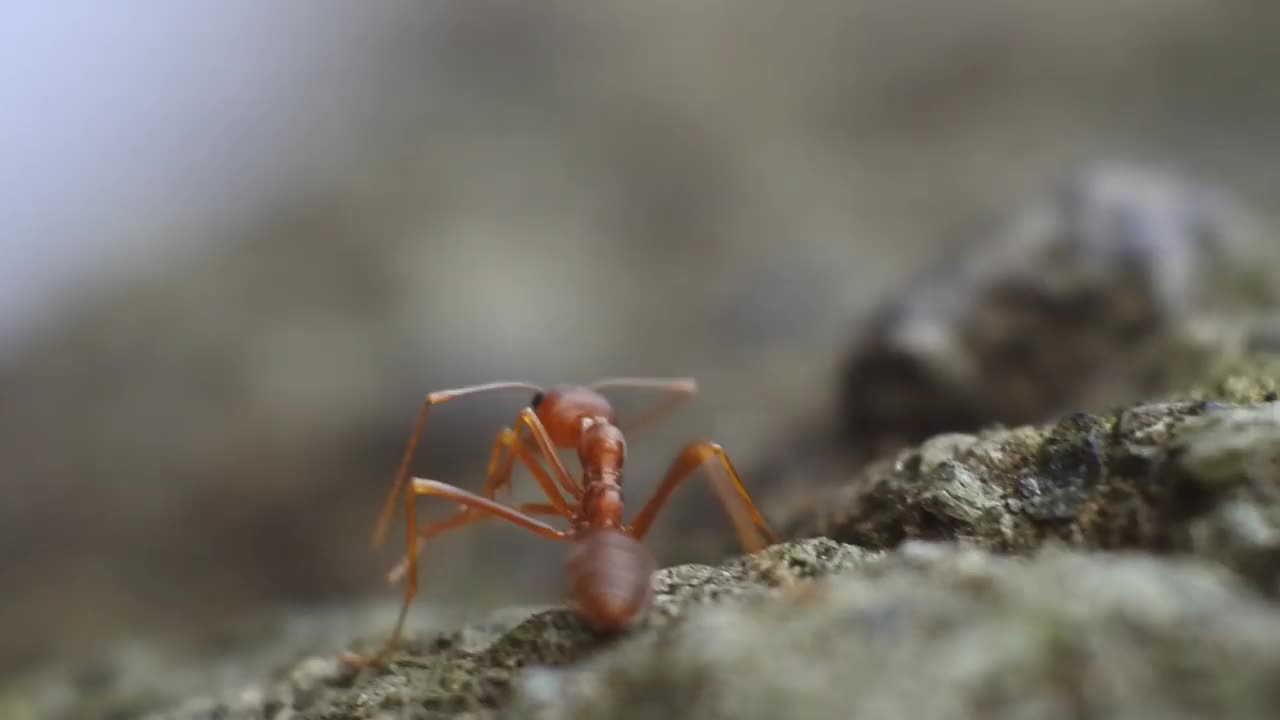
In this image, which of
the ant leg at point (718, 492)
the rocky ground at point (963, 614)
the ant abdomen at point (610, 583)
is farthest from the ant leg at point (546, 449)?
the ant abdomen at point (610, 583)

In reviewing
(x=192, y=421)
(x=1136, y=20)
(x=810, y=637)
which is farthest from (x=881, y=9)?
(x=810, y=637)

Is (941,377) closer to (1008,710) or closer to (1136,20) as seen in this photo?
(1008,710)

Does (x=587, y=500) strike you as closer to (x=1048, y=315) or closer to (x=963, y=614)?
(x=963, y=614)

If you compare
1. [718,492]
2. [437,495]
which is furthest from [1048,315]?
[437,495]

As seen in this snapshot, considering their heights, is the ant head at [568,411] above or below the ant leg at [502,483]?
above

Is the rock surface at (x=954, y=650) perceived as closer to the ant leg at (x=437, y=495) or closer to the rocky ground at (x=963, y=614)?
the rocky ground at (x=963, y=614)

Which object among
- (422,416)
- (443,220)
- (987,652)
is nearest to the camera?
(987,652)
